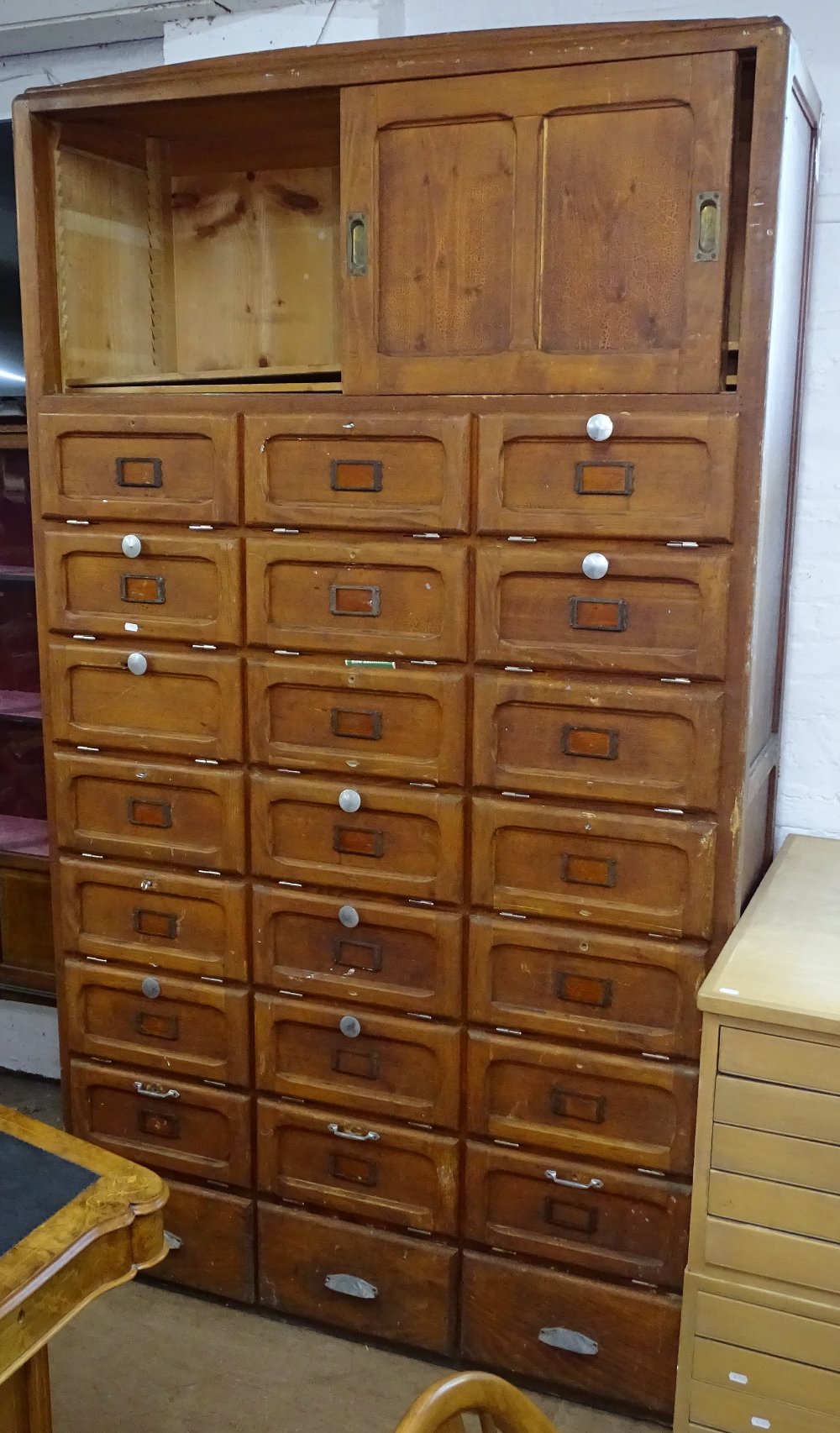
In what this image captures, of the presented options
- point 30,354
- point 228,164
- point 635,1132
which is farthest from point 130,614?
point 635,1132

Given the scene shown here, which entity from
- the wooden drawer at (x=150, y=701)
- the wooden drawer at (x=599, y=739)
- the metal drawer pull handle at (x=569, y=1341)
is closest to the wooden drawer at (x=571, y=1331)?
the metal drawer pull handle at (x=569, y=1341)

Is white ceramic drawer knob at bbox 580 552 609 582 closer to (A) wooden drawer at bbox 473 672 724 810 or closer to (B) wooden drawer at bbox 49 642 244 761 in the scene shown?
(A) wooden drawer at bbox 473 672 724 810

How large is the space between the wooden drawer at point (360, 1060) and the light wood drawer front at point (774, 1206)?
1.80 feet

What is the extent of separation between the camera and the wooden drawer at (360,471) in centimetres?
216

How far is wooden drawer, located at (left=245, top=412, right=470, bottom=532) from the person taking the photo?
216cm

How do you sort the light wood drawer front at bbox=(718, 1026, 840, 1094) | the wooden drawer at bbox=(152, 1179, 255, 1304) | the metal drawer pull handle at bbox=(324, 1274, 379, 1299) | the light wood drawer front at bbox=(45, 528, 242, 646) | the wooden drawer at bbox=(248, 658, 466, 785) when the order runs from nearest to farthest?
the light wood drawer front at bbox=(718, 1026, 840, 1094) → the wooden drawer at bbox=(248, 658, 466, 785) → the light wood drawer front at bbox=(45, 528, 242, 646) → the metal drawer pull handle at bbox=(324, 1274, 379, 1299) → the wooden drawer at bbox=(152, 1179, 255, 1304)

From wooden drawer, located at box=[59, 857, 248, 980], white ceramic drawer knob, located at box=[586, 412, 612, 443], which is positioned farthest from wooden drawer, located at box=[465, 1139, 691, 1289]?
white ceramic drawer knob, located at box=[586, 412, 612, 443]

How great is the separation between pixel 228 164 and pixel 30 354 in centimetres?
63

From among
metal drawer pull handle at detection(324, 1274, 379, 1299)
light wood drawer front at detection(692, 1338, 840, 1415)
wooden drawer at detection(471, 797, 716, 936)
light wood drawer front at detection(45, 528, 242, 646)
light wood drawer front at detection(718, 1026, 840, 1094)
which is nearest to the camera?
light wood drawer front at detection(718, 1026, 840, 1094)

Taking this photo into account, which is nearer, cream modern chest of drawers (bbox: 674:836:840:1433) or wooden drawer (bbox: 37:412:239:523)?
cream modern chest of drawers (bbox: 674:836:840:1433)

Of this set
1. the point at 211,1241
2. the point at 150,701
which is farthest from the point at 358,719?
the point at 211,1241

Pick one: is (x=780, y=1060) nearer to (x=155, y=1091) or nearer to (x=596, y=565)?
(x=596, y=565)

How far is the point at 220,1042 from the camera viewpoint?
2557mm

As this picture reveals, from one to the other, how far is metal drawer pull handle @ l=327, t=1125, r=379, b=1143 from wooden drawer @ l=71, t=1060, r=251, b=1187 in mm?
189
